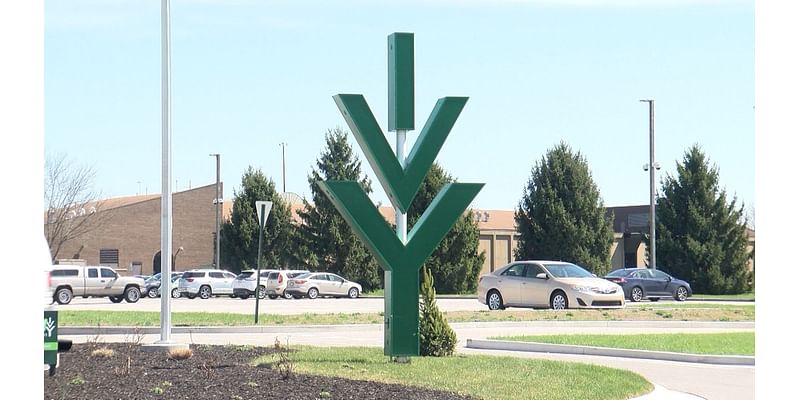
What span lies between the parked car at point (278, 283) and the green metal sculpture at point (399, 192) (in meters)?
35.1

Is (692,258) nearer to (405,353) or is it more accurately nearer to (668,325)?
(668,325)

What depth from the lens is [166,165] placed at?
59.2 feet

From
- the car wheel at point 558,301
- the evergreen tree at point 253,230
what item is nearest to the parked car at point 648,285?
the car wheel at point 558,301

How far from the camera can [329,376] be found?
45.2 feet

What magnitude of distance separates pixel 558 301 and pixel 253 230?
37331 millimetres

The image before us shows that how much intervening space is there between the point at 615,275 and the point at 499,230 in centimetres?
2803

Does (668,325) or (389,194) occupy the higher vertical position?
(389,194)

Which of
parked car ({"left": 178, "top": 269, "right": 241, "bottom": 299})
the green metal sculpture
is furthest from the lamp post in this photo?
the green metal sculpture

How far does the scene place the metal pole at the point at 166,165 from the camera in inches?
698

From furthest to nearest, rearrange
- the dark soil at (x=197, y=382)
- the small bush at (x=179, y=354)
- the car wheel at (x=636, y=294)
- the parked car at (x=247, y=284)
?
the parked car at (x=247, y=284) → the car wheel at (x=636, y=294) → the small bush at (x=179, y=354) → the dark soil at (x=197, y=382)

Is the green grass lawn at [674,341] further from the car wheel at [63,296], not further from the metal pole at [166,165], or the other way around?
the car wheel at [63,296]

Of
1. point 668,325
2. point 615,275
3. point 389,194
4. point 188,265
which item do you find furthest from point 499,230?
point 389,194

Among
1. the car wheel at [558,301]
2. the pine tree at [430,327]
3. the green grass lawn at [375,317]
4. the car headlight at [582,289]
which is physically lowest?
the green grass lawn at [375,317]
